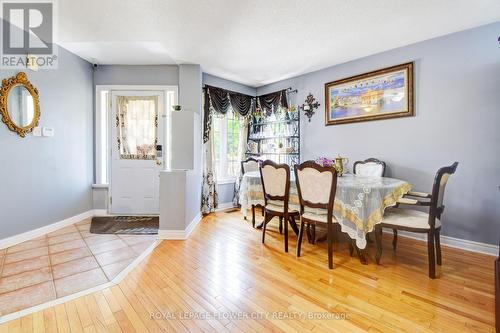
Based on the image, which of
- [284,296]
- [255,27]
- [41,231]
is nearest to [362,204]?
[284,296]

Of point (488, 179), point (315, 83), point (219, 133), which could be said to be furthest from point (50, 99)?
point (488, 179)

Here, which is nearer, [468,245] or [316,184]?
[316,184]

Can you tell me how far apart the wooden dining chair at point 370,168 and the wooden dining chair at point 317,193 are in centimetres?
122

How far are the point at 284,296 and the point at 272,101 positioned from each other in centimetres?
378

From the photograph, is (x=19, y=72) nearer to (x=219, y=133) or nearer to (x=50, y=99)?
(x=50, y=99)

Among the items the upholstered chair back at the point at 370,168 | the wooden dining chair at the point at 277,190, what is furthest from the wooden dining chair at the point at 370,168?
the wooden dining chair at the point at 277,190

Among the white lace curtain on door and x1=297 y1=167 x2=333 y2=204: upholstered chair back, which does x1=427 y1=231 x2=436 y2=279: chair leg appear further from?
the white lace curtain on door

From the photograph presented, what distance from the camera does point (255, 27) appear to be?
2639mm

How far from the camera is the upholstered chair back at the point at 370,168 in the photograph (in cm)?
316

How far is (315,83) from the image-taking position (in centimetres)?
410

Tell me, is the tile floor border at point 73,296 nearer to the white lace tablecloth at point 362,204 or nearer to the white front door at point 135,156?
the white front door at point 135,156

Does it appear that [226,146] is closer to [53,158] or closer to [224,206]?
[224,206]

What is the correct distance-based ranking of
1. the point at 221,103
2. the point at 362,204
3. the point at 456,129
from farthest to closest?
1. the point at 221,103
2. the point at 456,129
3. the point at 362,204

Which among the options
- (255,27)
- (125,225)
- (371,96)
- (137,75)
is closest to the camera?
(255,27)
